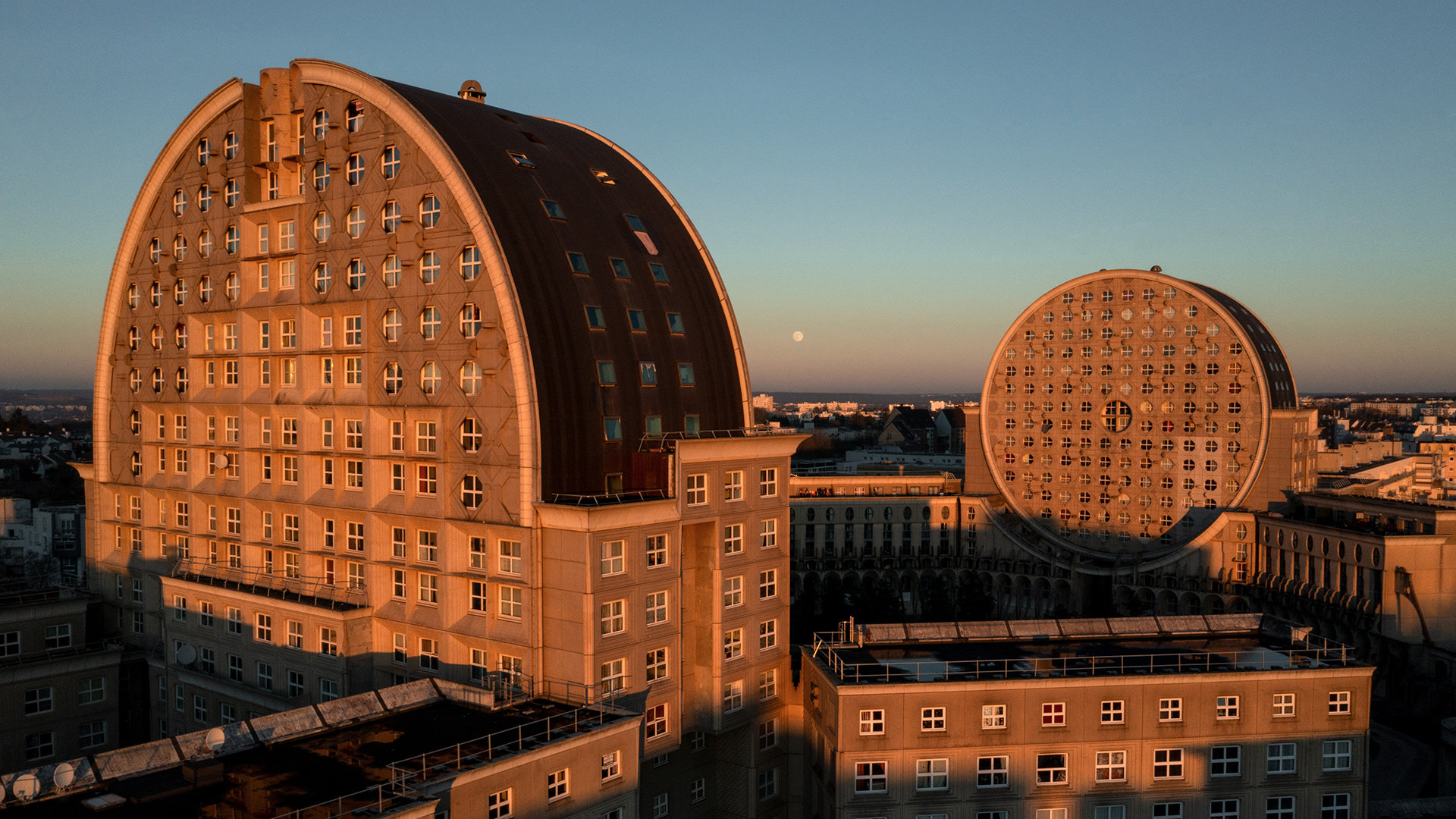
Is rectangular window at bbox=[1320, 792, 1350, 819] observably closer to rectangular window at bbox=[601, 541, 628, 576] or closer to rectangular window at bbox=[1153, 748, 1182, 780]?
rectangular window at bbox=[1153, 748, 1182, 780]

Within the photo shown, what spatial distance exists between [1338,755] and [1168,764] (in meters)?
7.44

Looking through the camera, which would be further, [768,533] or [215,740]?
[768,533]

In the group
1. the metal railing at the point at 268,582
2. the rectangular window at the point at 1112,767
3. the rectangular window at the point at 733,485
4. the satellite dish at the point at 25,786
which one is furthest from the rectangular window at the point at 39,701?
the rectangular window at the point at 1112,767

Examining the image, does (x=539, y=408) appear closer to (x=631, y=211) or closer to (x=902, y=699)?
(x=631, y=211)

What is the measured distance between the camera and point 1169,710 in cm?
4197

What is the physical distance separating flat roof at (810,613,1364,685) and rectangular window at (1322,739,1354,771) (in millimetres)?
3136

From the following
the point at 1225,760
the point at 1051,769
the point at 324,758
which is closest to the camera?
the point at 324,758

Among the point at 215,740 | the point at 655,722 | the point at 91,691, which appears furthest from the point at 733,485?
the point at 91,691

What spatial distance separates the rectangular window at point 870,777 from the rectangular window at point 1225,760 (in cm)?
1349

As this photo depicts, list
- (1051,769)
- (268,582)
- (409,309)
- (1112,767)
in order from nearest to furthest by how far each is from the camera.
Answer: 1. (1051,769)
2. (1112,767)
3. (409,309)
4. (268,582)

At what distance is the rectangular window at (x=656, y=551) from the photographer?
42.8 m

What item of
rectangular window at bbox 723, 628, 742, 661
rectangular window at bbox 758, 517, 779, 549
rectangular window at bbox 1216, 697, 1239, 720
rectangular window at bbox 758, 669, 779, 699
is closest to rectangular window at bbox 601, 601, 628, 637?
rectangular window at bbox 723, 628, 742, 661

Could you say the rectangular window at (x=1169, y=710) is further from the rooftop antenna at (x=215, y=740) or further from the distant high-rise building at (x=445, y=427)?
the rooftop antenna at (x=215, y=740)

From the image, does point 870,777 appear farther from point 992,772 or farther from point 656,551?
point 656,551
